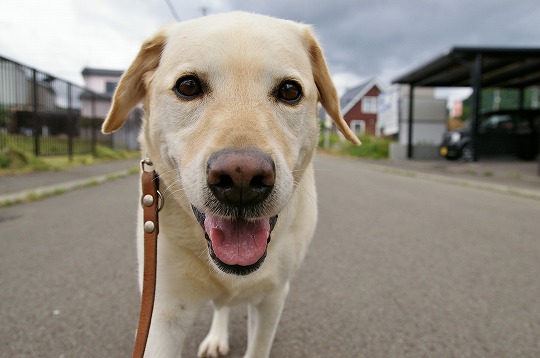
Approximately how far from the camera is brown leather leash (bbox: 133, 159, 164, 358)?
1614 mm

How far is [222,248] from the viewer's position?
1547 millimetres

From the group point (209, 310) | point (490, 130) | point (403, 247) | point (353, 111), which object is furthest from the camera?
point (353, 111)

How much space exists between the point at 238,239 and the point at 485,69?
20.1 metres

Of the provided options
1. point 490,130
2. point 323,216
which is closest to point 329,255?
point 323,216

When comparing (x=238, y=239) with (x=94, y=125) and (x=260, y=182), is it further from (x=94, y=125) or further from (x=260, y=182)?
(x=94, y=125)

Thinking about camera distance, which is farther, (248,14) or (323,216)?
(323,216)

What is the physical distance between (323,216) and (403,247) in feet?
5.43

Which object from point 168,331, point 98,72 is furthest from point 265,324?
point 98,72

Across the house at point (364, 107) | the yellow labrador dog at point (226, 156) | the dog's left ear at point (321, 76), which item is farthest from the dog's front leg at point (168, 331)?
the house at point (364, 107)

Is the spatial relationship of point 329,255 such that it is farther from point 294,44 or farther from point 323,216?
point 294,44

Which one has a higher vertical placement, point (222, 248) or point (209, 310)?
point (222, 248)

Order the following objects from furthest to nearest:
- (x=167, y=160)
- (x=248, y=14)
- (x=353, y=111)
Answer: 1. (x=353, y=111)
2. (x=248, y=14)
3. (x=167, y=160)

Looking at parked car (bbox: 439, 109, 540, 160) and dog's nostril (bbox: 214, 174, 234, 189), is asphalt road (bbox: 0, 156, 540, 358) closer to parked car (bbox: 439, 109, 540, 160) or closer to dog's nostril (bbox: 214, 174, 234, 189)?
dog's nostril (bbox: 214, 174, 234, 189)

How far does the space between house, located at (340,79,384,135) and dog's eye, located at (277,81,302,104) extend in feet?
146
